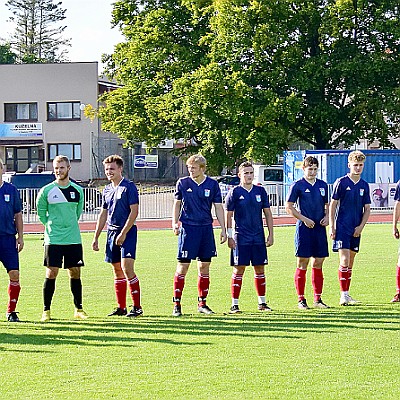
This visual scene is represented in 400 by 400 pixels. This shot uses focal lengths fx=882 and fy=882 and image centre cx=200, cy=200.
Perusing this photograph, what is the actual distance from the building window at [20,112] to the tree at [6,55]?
24.5 meters

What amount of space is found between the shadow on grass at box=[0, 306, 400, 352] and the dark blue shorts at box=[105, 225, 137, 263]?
808mm

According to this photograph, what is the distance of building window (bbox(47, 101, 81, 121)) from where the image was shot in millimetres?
62281

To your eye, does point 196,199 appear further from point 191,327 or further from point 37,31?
point 37,31

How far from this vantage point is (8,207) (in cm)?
1087

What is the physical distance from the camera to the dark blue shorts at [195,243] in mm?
11164

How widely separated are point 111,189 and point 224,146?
36.2 m

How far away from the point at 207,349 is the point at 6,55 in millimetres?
80887

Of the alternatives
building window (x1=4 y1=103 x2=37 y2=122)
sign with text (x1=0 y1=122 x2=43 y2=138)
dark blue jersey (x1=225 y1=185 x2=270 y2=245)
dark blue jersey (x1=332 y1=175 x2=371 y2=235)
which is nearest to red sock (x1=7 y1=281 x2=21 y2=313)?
dark blue jersey (x1=225 y1=185 x2=270 y2=245)

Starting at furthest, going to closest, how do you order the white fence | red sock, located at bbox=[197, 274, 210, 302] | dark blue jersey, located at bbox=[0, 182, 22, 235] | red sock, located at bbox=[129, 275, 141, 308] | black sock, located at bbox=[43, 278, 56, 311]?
the white fence
red sock, located at bbox=[197, 274, 210, 302]
red sock, located at bbox=[129, 275, 141, 308]
black sock, located at bbox=[43, 278, 56, 311]
dark blue jersey, located at bbox=[0, 182, 22, 235]

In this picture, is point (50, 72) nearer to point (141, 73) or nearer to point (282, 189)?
point (141, 73)

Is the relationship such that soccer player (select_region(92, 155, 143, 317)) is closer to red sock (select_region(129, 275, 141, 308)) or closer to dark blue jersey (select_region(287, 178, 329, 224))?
red sock (select_region(129, 275, 141, 308))

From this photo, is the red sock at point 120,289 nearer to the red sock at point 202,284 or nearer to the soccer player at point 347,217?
the red sock at point 202,284

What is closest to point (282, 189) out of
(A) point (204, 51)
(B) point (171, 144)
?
(A) point (204, 51)

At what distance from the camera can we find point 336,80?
45.4 metres
